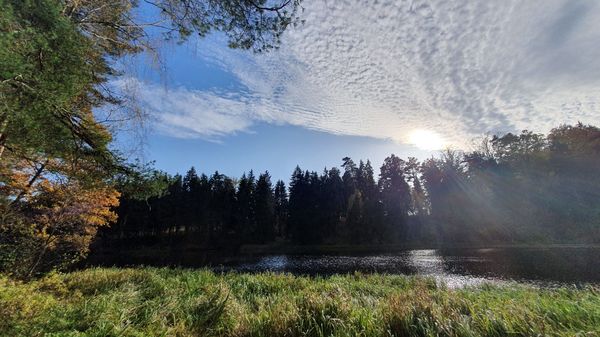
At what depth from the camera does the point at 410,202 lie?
54969 mm

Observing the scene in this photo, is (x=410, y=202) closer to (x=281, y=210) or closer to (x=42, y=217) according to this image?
(x=281, y=210)

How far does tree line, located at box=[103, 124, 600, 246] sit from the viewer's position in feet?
149

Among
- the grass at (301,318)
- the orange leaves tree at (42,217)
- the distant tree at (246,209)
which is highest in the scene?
the distant tree at (246,209)

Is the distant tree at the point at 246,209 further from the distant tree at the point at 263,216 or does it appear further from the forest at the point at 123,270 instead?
the forest at the point at 123,270

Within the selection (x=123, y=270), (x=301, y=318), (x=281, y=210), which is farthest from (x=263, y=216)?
(x=301, y=318)

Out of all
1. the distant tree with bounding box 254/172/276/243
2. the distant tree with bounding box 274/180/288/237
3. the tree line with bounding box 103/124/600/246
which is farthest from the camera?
the distant tree with bounding box 274/180/288/237

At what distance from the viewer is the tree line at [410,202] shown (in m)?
45.5

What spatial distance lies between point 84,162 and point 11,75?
3.92 m

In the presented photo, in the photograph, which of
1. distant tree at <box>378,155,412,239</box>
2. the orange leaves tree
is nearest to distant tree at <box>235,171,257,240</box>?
distant tree at <box>378,155,412,239</box>

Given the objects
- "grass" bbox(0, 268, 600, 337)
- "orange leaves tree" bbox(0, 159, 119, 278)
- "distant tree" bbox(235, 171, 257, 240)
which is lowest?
"grass" bbox(0, 268, 600, 337)

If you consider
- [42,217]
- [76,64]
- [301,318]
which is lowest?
[301,318]

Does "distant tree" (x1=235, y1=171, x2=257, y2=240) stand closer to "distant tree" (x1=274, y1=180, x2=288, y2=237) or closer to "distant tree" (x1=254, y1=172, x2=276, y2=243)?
"distant tree" (x1=254, y1=172, x2=276, y2=243)

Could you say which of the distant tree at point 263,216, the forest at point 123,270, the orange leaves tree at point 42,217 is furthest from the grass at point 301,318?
the distant tree at point 263,216

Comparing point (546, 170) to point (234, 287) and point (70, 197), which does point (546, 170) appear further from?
point (70, 197)
